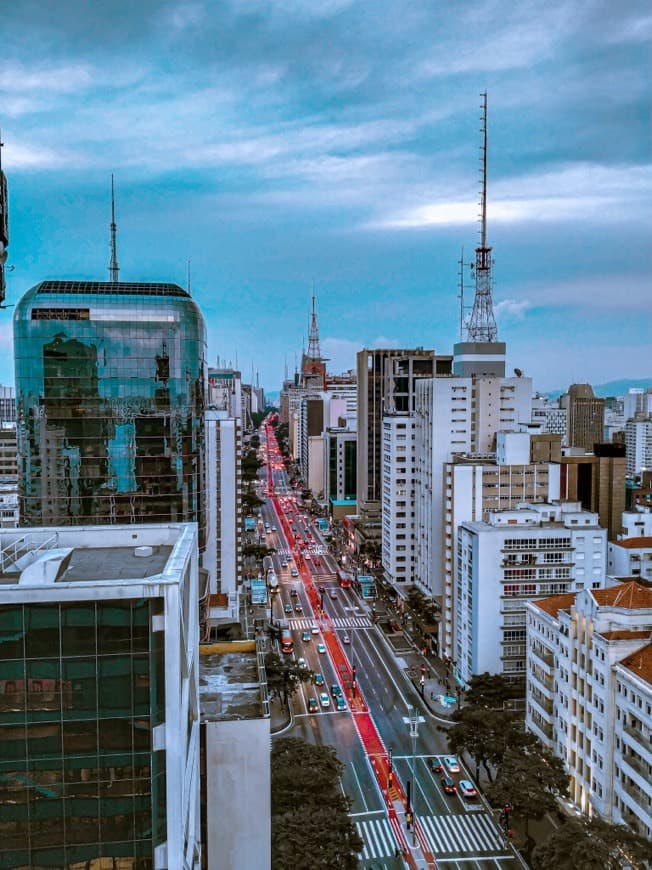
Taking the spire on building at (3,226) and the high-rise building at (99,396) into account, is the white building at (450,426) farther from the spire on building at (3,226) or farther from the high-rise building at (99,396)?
the spire on building at (3,226)

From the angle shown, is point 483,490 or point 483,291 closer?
point 483,490

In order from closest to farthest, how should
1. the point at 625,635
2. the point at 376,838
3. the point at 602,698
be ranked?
1. the point at 602,698
2. the point at 625,635
3. the point at 376,838

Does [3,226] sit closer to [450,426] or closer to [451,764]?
[451,764]

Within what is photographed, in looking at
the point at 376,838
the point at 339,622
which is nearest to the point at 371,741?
the point at 376,838

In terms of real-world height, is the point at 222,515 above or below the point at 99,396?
below

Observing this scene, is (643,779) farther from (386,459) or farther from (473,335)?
(473,335)

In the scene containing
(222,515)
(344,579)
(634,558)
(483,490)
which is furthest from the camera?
(344,579)

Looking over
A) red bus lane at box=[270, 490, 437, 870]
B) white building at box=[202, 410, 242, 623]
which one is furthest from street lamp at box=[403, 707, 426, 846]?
white building at box=[202, 410, 242, 623]
